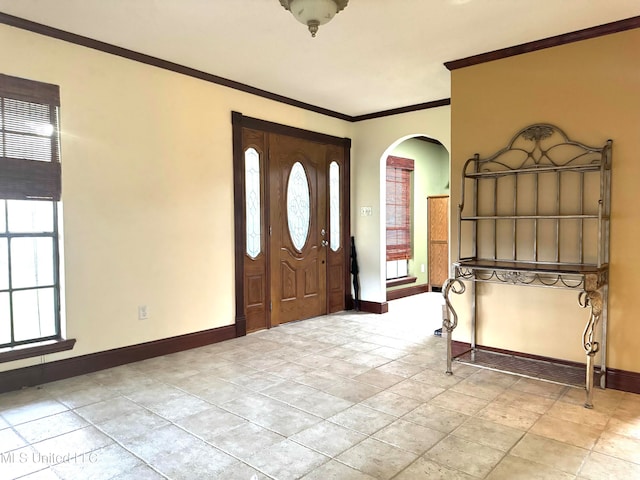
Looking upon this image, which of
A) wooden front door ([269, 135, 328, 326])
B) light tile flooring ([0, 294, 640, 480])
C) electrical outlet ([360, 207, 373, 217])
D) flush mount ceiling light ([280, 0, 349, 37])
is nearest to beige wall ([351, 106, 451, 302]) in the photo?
electrical outlet ([360, 207, 373, 217])

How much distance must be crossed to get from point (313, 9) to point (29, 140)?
2.24 m

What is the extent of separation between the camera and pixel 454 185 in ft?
13.1

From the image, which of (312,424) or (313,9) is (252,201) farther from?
(312,424)

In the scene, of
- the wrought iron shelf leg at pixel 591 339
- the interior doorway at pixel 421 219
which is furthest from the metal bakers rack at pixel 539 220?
the interior doorway at pixel 421 219

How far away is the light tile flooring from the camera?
7.22ft

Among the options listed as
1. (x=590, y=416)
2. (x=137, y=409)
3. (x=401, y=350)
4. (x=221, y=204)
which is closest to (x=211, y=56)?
(x=221, y=204)

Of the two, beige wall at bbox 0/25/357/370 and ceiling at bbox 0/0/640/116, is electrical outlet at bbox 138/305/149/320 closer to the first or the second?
beige wall at bbox 0/25/357/370

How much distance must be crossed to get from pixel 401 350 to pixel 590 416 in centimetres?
168

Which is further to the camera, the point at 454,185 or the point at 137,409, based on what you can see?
the point at 454,185

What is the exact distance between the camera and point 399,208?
741 centimetres

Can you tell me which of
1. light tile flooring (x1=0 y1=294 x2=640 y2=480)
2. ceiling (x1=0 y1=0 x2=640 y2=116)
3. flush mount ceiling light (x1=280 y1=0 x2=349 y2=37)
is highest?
ceiling (x1=0 y1=0 x2=640 y2=116)

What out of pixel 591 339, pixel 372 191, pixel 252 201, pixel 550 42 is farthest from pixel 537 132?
pixel 252 201

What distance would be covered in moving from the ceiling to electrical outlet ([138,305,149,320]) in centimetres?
218

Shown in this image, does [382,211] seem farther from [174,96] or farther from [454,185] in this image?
[174,96]
